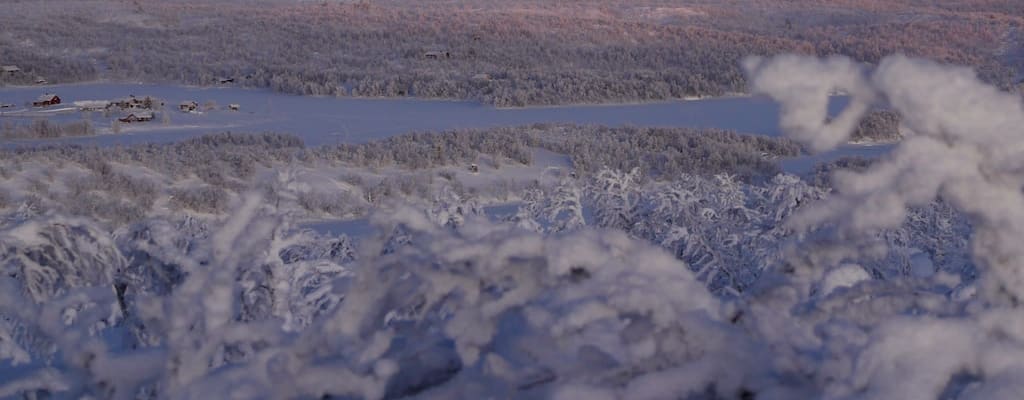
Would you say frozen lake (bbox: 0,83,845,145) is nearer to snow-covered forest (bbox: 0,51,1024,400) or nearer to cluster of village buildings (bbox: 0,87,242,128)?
cluster of village buildings (bbox: 0,87,242,128)

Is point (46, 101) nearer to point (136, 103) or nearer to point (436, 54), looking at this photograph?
point (136, 103)

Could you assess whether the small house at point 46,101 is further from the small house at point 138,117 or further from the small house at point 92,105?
the small house at point 138,117

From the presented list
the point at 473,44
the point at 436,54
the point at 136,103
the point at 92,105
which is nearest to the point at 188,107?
the point at 136,103

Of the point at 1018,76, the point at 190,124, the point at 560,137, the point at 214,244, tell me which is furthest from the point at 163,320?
the point at 1018,76

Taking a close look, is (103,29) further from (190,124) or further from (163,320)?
(163,320)

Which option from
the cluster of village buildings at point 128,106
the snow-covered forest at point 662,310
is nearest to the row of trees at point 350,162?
the cluster of village buildings at point 128,106
